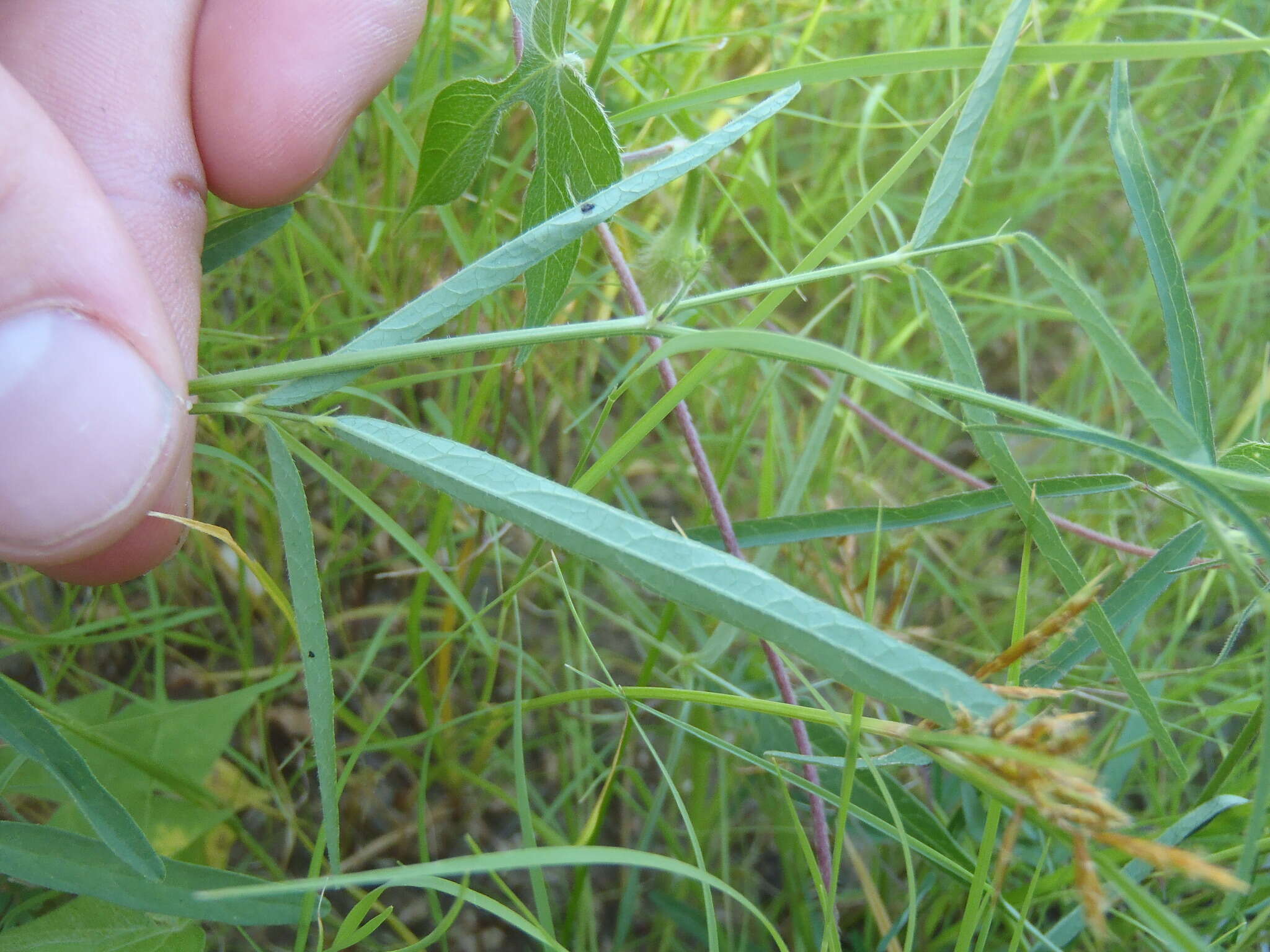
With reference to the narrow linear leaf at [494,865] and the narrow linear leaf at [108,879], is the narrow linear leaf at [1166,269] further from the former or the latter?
the narrow linear leaf at [108,879]

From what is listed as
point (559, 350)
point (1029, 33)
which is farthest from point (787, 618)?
point (1029, 33)

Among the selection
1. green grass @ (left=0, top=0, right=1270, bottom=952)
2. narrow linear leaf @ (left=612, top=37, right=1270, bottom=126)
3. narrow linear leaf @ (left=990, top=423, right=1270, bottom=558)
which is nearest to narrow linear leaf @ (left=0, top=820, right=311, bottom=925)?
green grass @ (left=0, top=0, right=1270, bottom=952)

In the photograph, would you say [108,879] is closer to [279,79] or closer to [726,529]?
[726,529]

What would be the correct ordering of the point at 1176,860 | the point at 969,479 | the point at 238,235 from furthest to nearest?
the point at 969,479 < the point at 238,235 < the point at 1176,860

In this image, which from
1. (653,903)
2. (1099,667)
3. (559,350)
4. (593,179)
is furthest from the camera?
(559,350)

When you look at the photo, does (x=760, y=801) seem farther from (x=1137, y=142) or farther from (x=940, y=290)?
(x=1137, y=142)

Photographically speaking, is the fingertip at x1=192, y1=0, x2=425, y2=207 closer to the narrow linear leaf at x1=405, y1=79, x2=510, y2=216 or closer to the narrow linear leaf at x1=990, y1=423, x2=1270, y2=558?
the narrow linear leaf at x1=405, y1=79, x2=510, y2=216

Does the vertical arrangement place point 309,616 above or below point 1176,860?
below

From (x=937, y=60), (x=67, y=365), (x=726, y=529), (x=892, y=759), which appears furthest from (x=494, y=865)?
(x=937, y=60)
